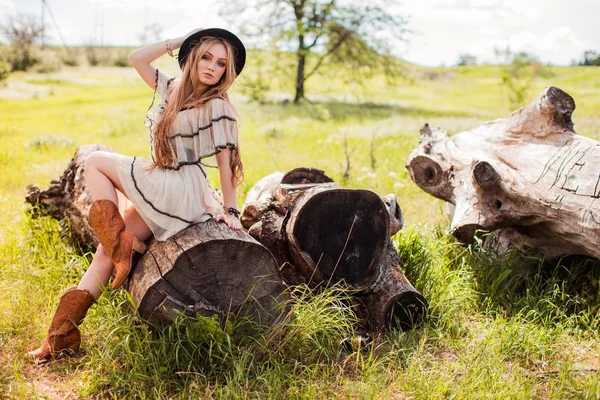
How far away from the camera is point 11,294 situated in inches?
183

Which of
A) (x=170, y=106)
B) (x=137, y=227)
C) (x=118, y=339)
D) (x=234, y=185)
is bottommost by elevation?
(x=118, y=339)

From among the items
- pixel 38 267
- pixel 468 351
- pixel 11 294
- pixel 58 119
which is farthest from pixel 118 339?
pixel 58 119

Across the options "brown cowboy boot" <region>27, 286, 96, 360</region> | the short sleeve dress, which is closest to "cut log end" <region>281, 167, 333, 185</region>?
the short sleeve dress

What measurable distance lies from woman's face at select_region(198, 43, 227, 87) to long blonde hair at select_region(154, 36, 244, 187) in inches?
1.1

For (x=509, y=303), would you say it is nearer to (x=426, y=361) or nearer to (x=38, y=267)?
(x=426, y=361)

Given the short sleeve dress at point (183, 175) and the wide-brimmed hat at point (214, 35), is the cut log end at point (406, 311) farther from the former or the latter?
the wide-brimmed hat at point (214, 35)

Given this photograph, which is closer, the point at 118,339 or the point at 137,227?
the point at 118,339

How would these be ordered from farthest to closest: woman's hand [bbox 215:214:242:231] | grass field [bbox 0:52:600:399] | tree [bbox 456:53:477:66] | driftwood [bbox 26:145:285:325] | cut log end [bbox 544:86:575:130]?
tree [bbox 456:53:477:66]
cut log end [bbox 544:86:575:130]
woman's hand [bbox 215:214:242:231]
driftwood [bbox 26:145:285:325]
grass field [bbox 0:52:600:399]

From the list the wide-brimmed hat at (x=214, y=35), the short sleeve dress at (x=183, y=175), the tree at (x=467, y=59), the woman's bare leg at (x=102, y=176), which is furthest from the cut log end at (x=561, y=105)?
the tree at (x=467, y=59)

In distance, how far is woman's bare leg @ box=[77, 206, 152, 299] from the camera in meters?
3.89

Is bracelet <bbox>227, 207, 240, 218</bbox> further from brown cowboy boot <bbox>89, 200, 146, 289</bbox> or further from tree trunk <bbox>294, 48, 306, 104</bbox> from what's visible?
tree trunk <bbox>294, 48, 306, 104</bbox>

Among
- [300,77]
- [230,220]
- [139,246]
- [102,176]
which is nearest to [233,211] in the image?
[230,220]

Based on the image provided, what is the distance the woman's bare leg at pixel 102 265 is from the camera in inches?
153

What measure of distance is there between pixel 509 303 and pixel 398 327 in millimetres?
1182
